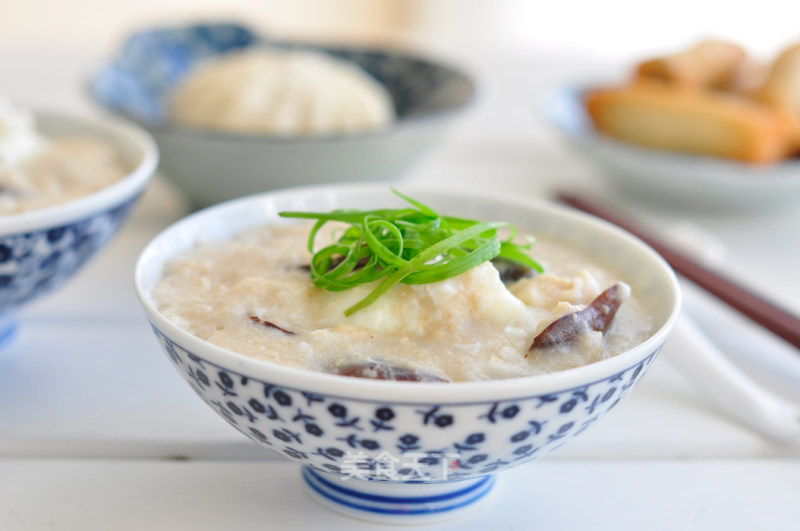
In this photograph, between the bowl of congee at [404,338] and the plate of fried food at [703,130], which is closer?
the bowl of congee at [404,338]

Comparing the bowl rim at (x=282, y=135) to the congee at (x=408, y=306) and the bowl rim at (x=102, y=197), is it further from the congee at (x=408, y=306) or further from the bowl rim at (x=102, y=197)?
the congee at (x=408, y=306)

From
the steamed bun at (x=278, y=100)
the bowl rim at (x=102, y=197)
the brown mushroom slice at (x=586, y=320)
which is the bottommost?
the steamed bun at (x=278, y=100)

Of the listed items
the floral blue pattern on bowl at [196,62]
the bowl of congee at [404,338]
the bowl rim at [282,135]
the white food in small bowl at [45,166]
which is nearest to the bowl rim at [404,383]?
the bowl of congee at [404,338]

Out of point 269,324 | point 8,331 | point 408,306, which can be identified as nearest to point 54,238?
point 8,331

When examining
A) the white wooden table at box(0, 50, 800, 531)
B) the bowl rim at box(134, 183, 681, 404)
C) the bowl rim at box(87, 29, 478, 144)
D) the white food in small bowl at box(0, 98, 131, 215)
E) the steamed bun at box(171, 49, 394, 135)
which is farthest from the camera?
the steamed bun at box(171, 49, 394, 135)

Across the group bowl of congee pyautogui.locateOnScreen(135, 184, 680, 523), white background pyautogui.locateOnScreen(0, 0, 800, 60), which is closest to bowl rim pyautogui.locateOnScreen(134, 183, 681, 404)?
bowl of congee pyautogui.locateOnScreen(135, 184, 680, 523)

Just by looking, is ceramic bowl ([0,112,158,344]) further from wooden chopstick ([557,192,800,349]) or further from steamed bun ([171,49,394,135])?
wooden chopstick ([557,192,800,349])
